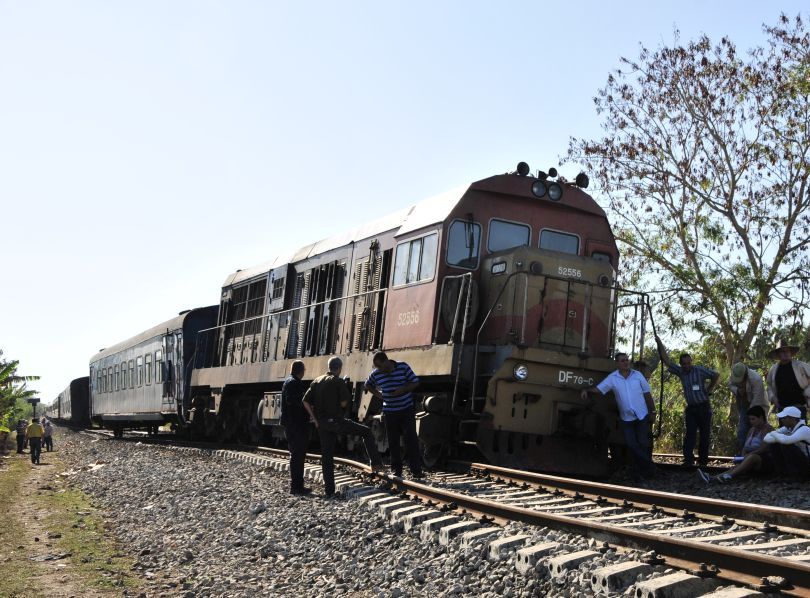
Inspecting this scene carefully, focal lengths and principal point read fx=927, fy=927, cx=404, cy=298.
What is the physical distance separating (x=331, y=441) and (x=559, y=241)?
12.9ft

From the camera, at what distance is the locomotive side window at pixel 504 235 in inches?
441

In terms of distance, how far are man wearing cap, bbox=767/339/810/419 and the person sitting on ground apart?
27 centimetres

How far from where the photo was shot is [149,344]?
2595cm

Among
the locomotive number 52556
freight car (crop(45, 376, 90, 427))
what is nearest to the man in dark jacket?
the locomotive number 52556

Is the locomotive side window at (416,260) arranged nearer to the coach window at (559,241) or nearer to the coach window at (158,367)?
the coach window at (559,241)

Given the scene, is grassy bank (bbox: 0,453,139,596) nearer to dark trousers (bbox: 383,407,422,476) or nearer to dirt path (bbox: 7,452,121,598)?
dirt path (bbox: 7,452,121,598)

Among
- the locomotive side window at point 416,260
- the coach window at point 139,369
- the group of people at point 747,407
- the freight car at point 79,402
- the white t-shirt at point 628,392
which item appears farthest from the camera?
the freight car at point 79,402

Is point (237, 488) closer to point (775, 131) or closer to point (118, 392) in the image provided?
point (775, 131)

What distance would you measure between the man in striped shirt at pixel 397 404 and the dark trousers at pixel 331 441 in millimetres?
377

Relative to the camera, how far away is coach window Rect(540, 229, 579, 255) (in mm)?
11586

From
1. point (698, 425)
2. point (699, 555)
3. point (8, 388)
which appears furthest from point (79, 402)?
point (699, 555)

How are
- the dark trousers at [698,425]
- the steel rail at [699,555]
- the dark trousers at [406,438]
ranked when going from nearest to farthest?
the steel rail at [699,555] < the dark trousers at [406,438] < the dark trousers at [698,425]

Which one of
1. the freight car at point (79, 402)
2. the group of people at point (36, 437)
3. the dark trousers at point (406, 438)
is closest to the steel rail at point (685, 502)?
the dark trousers at point (406, 438)

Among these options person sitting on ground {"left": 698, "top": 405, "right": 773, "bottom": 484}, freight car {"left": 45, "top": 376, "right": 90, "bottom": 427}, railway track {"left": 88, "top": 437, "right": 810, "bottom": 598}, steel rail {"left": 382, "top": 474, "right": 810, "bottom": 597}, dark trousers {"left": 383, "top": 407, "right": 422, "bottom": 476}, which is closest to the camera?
steel rail {"left": 382, "top": 474, "right": 810, "bottom": 597}
